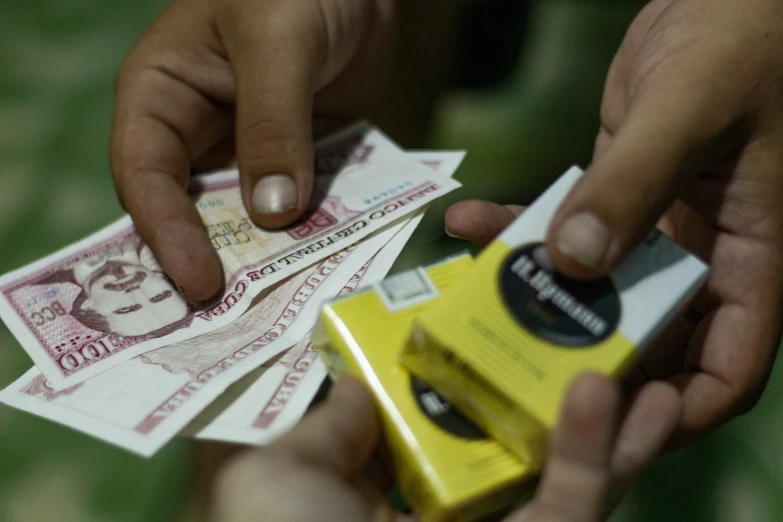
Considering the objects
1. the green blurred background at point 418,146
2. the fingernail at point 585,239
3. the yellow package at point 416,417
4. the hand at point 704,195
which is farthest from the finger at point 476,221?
the green blurred background at point 418,146

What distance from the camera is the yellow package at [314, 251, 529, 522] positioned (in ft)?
1.74

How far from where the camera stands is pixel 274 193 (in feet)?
2.85

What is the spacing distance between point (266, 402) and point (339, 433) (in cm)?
19

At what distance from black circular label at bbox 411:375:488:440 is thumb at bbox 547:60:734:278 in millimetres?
168

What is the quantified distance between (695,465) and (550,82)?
89cm

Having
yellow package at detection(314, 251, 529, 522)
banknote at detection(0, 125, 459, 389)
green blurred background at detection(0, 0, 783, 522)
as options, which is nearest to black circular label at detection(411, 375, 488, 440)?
yellow package at detection(314, 251, 529, 522)

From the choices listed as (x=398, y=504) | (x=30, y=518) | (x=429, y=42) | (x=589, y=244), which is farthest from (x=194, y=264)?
(x=429, y=42)

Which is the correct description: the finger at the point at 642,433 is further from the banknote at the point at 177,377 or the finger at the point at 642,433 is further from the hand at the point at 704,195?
the banknote at the point at 177,377

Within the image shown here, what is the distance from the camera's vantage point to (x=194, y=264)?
806mm

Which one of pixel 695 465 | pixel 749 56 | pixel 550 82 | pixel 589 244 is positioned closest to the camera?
pixel 589 244

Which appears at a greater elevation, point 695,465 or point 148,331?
point 148,331

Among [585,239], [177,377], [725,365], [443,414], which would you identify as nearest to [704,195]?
[725,365]

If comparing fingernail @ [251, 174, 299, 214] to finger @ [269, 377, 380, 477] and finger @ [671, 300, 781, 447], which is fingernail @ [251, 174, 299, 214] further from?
finger @ [671, 300, 781, 447]

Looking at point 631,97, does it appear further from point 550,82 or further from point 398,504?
point 550,82
